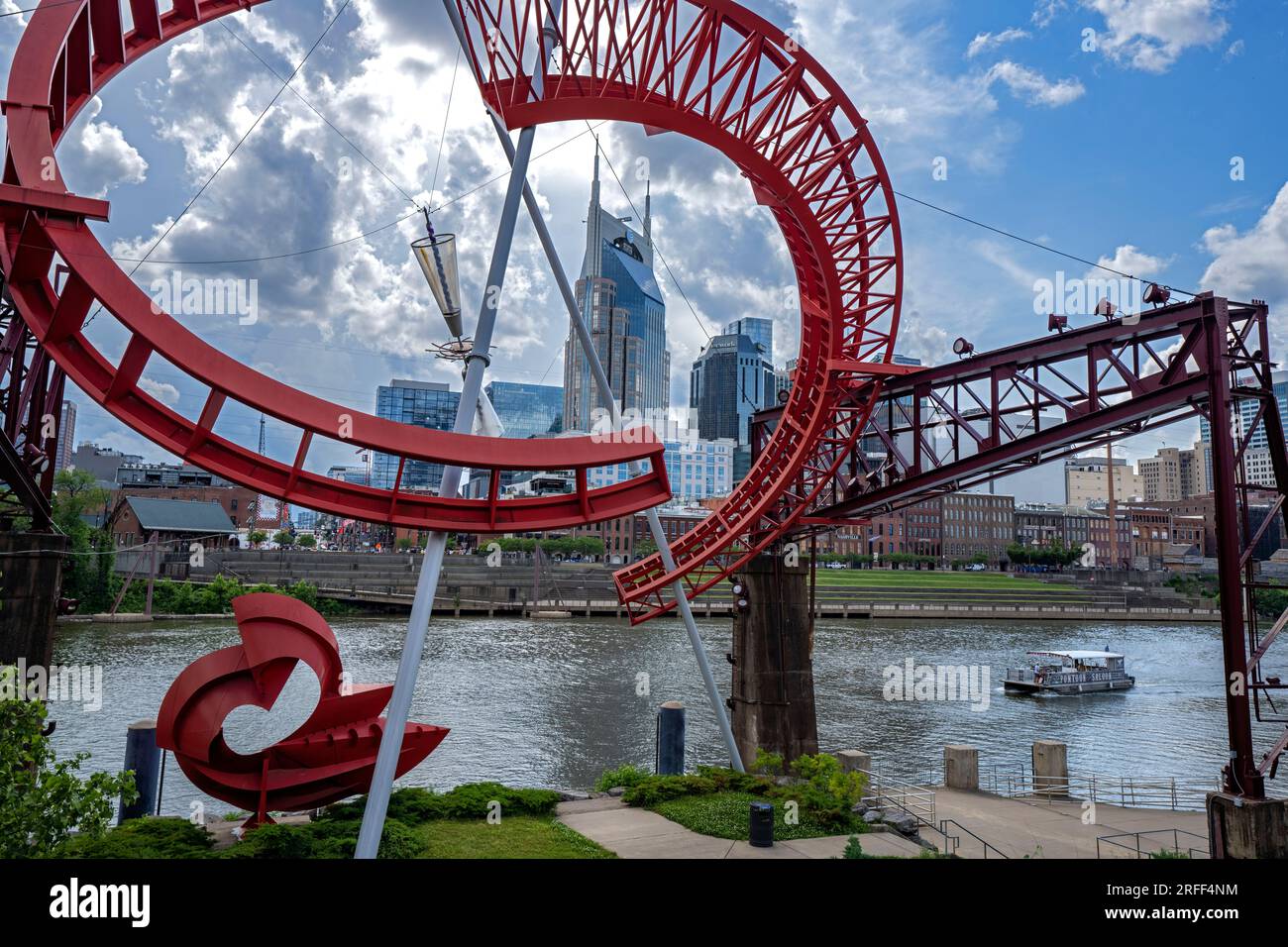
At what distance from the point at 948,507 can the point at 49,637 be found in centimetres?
15694

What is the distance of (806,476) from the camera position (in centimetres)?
2292

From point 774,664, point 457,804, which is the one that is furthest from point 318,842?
point 774,664

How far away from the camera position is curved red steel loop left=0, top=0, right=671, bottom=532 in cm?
915

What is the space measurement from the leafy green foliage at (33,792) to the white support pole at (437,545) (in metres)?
2.96

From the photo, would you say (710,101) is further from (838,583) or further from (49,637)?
(838,583)

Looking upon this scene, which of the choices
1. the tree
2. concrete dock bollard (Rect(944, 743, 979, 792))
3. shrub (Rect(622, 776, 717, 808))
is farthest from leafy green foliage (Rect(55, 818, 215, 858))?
the tree

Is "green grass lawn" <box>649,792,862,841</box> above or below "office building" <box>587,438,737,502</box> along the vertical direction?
below

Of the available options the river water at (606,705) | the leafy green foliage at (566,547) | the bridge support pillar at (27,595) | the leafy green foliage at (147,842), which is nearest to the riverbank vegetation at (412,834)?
the leafy green foliage at (147,842)

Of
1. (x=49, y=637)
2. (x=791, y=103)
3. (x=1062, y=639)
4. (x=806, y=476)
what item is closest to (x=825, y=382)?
(x=806, y=476)

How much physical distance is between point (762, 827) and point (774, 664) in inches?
308

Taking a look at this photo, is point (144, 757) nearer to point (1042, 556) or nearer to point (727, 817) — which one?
point (727, 817)

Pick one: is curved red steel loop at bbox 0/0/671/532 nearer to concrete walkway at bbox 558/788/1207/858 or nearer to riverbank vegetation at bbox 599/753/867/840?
concrete walkway at bbox 558/788/1207/858

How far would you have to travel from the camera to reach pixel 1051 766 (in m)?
22.4

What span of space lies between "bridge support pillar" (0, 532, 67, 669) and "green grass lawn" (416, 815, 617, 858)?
9.87 metres
